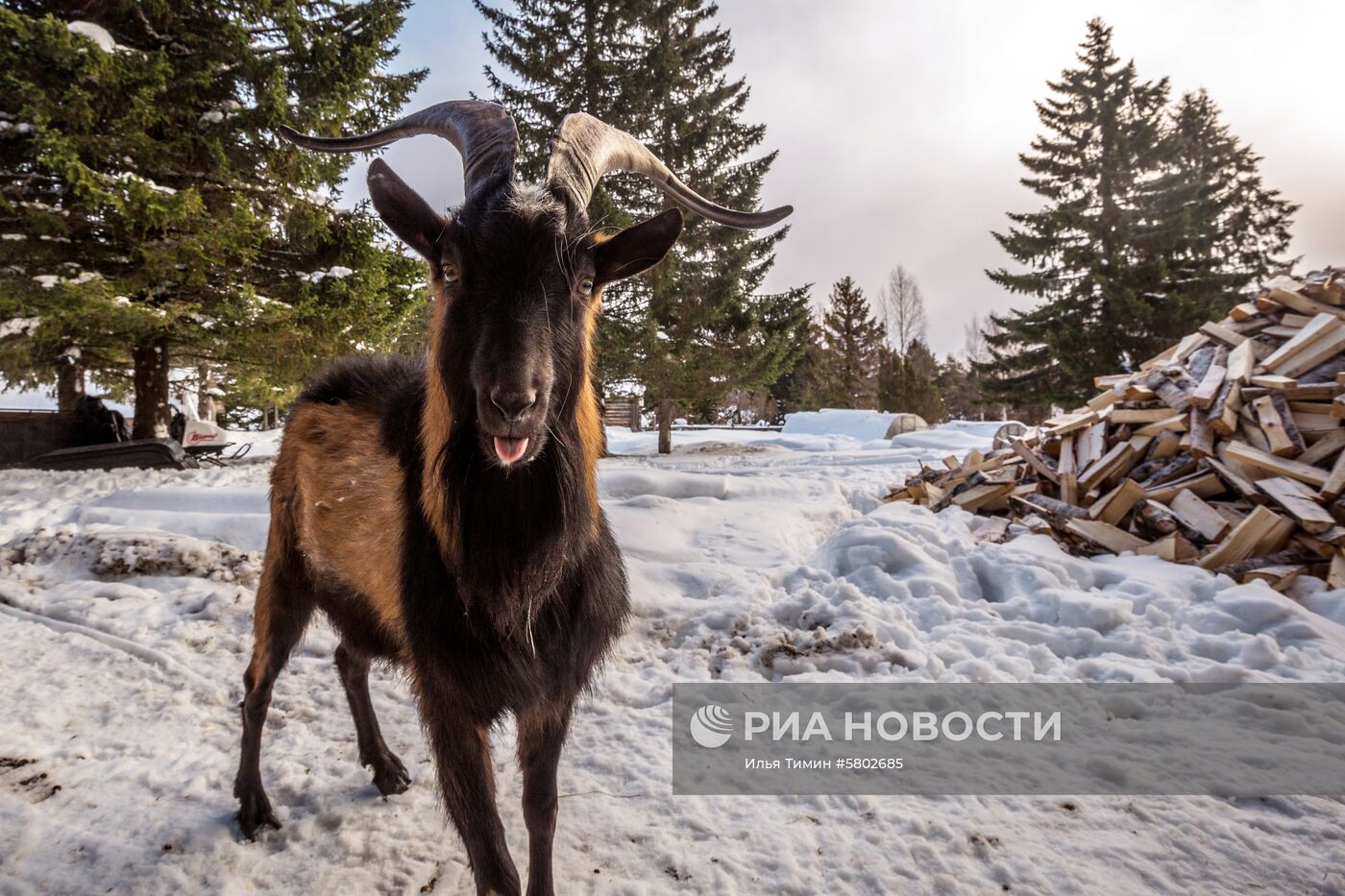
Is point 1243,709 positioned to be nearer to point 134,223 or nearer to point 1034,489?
point 1034,489

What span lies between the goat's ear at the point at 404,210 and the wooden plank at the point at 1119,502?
582cm

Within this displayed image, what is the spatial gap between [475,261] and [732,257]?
14785 mm

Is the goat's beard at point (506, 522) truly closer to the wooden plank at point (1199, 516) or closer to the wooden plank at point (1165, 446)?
the wooden plank at point (1199, 516)

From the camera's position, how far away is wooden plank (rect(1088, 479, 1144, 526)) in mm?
5109

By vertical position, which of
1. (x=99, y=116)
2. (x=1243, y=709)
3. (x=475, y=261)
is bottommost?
(x=1243, y=709)

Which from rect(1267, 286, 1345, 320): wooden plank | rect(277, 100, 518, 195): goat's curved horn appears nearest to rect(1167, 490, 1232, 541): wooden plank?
rect(1267, 286, 1345, 320): wooden plank

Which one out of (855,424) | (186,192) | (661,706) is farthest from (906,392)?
(661,706)

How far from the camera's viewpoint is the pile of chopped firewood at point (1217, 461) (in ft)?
14.0

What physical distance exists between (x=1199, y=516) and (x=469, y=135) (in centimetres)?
588

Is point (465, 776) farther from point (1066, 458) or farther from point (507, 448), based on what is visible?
point (1066, 458)

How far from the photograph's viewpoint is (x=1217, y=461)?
196 inches

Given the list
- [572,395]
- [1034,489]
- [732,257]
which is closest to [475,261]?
[572,395]

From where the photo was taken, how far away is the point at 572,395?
1759mm

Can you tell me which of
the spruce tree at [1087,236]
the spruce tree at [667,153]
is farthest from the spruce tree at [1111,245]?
the spruce tree at [667,153]
